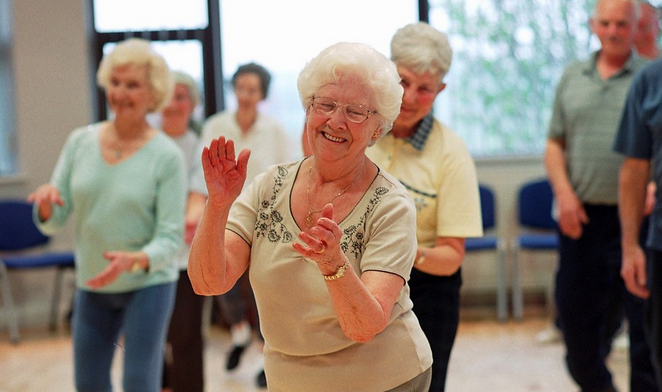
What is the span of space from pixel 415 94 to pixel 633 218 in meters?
1.13

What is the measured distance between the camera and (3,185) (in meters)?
6.95

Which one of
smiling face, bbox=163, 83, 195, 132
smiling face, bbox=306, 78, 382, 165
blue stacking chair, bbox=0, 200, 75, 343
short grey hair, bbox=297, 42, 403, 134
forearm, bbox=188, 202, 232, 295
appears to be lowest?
blue stacking chair, bbox=0, 200, 75, 343

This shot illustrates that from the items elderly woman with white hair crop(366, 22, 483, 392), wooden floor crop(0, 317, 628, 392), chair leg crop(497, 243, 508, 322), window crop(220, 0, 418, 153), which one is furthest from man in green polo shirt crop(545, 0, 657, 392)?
window crop(220, 0, 418, 153)

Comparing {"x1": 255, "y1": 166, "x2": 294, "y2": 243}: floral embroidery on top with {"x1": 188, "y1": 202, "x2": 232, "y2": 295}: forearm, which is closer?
{"x1": 188, "y1": 202, "x2": 232, "y2": 295}: forearm

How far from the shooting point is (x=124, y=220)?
10.0 feet

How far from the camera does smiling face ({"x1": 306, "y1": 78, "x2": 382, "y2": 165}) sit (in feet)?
5.94

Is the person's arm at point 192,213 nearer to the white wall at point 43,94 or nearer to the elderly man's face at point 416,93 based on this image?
the elderly man's face at point 416,93

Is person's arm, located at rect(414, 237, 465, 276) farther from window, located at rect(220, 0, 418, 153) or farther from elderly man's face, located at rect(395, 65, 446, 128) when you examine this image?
window, located at rect(220, 0, 418, 153)

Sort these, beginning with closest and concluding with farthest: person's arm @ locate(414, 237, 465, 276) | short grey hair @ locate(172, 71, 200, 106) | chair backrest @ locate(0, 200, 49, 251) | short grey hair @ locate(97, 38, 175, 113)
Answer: person's arm @ locate(414, 237, 465, 276) < short grey hair @ locate(97, 38, 175, 113) < short grey hair @ locate(172, 71, 200, 106) < chair backrest @ locate(0, 200, 49, 251)

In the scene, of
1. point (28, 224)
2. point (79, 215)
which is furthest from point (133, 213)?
point (28, 224)

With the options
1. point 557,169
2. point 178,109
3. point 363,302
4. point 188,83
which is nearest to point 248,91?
point 188,83

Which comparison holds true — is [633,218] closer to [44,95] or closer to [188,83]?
[188,83]

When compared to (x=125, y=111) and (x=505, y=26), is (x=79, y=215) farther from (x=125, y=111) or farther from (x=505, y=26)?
(x=505, y=26)

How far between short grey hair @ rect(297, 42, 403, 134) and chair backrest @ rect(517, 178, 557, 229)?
16.9ft
